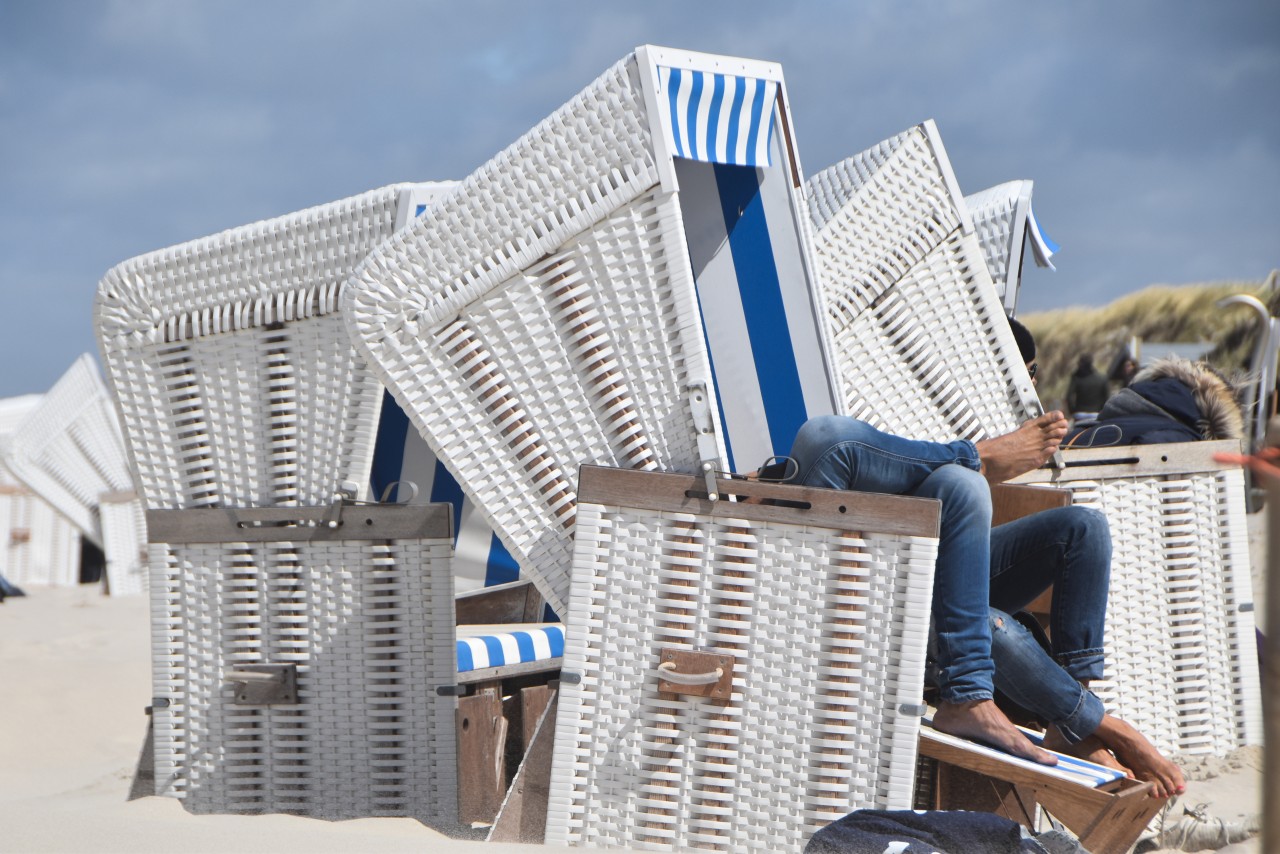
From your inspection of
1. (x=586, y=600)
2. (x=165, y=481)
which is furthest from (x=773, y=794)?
(x=165, y=481)

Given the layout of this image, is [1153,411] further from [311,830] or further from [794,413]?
[311,830]

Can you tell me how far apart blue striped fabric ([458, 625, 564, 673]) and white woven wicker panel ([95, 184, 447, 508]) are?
1.44 feet

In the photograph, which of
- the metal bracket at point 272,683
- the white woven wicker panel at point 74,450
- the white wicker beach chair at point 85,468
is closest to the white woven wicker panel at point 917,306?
the metal bracket at point 272,683

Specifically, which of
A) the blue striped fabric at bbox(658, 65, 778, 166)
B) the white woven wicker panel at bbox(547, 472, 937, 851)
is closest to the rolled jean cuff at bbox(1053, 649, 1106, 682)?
the white woven wicker panel at bbox(547, 472, 937, 851)

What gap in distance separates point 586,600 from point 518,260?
2.09 feet

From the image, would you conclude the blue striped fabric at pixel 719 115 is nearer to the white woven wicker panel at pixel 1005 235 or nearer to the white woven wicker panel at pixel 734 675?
the white woven wicker panel at pixel 734 675

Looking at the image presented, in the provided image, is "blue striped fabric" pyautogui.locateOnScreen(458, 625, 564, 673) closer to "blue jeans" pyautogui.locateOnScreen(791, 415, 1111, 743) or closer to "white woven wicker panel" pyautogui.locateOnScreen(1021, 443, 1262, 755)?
"blue jeans" pyautogui.locateOnScreen(791, 415, 1111, 743)

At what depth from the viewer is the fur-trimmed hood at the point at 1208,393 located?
10.6ft

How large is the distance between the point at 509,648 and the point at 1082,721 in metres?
1.20

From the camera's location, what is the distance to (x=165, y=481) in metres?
2.60

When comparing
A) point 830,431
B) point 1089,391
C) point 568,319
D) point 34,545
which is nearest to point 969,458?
point 830,431

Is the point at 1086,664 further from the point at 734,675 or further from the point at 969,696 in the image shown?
the point at 734,675

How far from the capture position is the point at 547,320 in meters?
2.15

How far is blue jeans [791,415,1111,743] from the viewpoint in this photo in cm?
204
